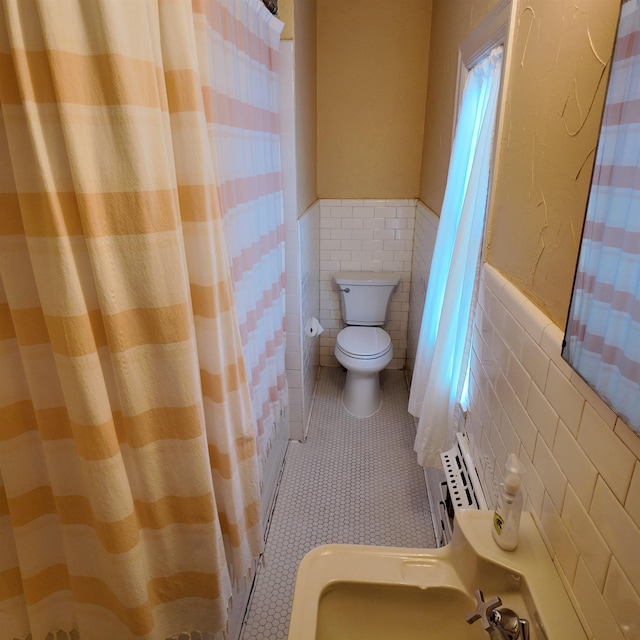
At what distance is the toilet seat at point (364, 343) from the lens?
2576 millimetres

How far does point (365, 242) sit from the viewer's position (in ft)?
9.85

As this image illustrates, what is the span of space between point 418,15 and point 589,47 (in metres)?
2.28

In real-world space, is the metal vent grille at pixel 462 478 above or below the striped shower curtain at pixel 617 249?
below

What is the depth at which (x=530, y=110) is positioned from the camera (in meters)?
1.03

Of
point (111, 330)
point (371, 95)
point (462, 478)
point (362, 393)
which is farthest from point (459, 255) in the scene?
point (371, 95)

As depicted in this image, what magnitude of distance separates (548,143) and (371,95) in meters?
2.11

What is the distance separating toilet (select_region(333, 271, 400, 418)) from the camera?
2596 mm

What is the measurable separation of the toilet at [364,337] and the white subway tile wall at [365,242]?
0.25 ft

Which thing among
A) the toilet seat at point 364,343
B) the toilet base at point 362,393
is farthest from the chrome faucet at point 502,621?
the toilet base at point 362,393

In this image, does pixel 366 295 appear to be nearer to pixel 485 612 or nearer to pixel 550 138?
pixel 550 138

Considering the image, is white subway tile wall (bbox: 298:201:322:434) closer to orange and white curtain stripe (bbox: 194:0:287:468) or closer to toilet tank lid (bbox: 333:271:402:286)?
toilet tank lid (bbox: 333:271:402:286)

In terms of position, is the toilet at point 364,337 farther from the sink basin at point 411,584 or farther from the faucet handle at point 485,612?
the faucet handle at point 485,612

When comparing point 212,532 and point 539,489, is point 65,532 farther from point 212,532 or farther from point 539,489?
point 539,489

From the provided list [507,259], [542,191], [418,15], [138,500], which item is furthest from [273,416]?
[418,15]
